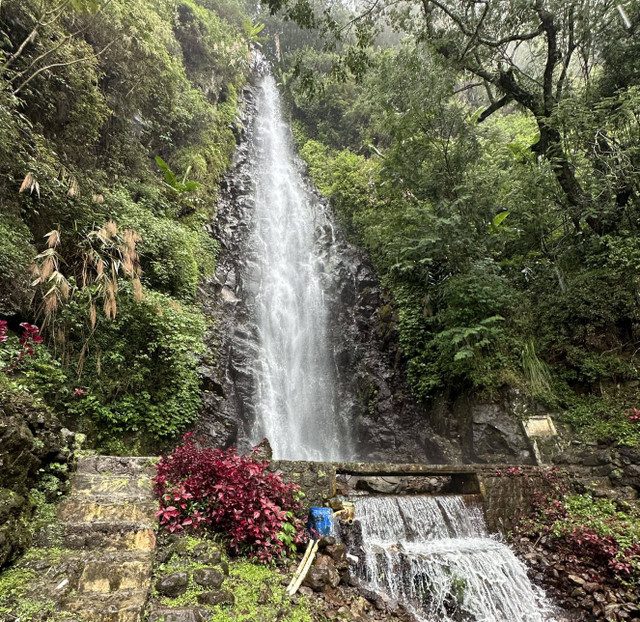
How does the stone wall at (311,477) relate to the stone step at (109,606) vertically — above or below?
above

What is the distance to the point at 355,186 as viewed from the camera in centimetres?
1505

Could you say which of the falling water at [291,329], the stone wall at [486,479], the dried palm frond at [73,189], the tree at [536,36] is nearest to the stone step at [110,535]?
the stone wall at [486,479]

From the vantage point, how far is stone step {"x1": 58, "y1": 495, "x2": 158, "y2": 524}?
3525 mm

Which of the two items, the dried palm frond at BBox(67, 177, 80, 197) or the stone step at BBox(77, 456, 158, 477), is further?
the dried palm frond at BBox(67, 177, 80, 197)

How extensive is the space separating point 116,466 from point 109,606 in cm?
216

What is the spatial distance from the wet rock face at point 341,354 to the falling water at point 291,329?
310 millimetres

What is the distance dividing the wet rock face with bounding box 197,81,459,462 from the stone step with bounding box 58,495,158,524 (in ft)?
14.8

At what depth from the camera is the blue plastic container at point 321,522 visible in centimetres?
469

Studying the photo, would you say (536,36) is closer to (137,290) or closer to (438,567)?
(137,290)

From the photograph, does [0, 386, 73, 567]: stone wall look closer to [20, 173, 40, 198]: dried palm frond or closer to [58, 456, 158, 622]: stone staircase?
[58, 456, 158, 622]: stone staircase

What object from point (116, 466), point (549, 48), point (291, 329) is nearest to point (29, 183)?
point (116, 466)

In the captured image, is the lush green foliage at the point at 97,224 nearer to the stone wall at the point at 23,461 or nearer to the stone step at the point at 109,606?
the stone wall at the point at 23,461

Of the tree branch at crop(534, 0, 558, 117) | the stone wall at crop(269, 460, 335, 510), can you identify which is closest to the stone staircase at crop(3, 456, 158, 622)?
the stone wall at crop(269, 460, 335, 510)

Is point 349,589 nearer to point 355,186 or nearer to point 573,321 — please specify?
point 573,321
